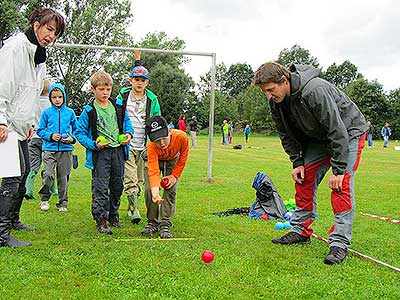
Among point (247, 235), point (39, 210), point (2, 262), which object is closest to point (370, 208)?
point (247, 235)

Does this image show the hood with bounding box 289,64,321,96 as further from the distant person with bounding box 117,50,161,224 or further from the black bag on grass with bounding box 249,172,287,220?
the black bag on grass with bounding box 249,172,287,220

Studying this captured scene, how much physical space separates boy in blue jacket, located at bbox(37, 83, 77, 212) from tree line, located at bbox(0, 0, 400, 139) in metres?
2.28

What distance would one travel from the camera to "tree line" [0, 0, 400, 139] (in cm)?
2727

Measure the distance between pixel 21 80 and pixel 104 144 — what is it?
50.3 inches

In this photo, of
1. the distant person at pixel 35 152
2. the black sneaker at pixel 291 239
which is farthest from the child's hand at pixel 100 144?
the distant person at pixel 35 152

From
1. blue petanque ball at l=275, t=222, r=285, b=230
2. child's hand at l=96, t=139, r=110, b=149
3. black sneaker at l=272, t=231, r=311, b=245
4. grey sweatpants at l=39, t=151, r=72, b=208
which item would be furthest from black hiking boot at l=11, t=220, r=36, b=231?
blue petanque ball at l=275, t=222, r=285, b=230

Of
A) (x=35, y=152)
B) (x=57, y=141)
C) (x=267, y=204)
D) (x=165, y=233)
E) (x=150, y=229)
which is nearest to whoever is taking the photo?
(x=165, y=233)

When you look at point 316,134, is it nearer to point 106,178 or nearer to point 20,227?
point 106,178

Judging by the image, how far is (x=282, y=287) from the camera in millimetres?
3900

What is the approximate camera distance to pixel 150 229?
574cm

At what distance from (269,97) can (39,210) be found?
411 cm

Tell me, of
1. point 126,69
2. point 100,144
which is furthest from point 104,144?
point 126,69

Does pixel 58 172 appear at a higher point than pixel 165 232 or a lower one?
higher

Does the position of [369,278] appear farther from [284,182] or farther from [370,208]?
[284,182]
